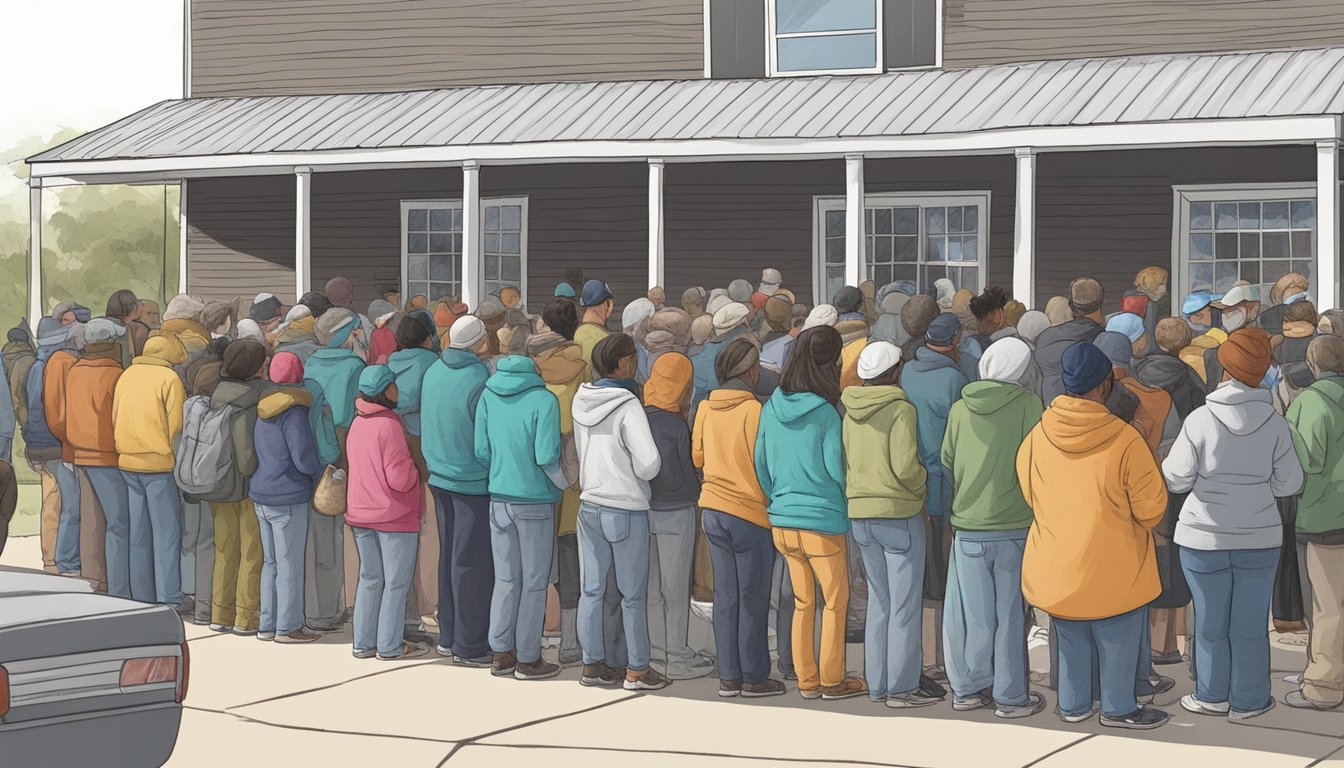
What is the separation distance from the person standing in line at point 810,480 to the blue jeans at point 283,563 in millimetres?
3000

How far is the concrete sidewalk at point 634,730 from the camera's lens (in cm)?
761

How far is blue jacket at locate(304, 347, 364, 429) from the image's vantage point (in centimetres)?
1045

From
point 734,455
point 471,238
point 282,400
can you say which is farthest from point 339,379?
point 471,238

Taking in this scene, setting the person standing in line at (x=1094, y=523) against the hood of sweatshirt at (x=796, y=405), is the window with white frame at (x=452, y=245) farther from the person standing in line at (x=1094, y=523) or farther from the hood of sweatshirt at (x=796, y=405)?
the person standing in line at (x=1094, y=523)

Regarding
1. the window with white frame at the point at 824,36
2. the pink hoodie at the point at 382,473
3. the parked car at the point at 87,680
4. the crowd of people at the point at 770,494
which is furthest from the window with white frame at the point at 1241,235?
the parked car at the point at 87,680

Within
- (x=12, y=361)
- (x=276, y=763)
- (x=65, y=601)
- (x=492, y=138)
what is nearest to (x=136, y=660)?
(x=65, y=601)

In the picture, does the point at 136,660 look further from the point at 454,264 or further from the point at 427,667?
the point at 454,264

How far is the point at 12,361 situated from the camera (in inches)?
501

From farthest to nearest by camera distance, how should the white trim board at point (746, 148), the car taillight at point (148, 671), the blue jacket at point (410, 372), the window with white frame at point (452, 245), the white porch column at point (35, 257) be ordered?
the window with white frame at point (452, 245) → the white porch column at point (35, 257) → the white trim board at point (746, 148) → the blue jacket at point (410, 372) → the car taillight at point (148, 671)

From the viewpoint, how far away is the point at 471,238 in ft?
62.4

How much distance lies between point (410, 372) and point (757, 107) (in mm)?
9370

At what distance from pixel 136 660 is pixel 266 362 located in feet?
14.6

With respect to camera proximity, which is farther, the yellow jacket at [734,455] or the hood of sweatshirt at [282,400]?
the hood of sweatshirt at [282,400]

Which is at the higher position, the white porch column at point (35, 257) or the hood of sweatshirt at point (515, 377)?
the white porch column at point (35, 257)
